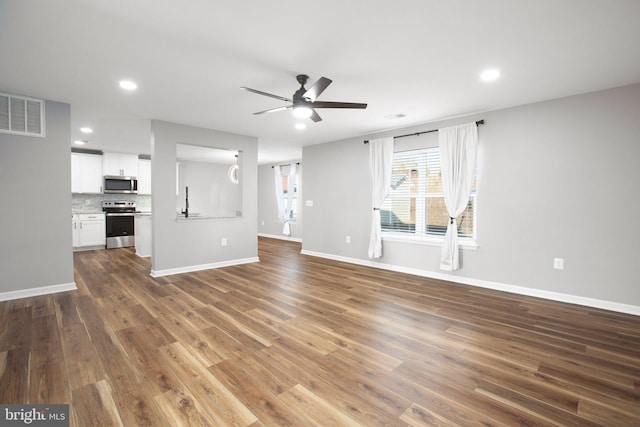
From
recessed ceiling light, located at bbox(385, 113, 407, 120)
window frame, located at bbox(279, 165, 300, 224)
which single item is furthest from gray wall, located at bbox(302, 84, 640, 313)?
window frame, located at bbox(279, 165, 300, 224)

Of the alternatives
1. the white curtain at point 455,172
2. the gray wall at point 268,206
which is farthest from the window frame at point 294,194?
the white curtain at point 455,172

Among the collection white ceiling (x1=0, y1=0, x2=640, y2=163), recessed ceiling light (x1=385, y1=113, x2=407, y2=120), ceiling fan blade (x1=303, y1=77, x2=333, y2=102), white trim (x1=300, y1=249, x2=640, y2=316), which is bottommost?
white trim (x1=300, y1=249, x2=640, y2=316)

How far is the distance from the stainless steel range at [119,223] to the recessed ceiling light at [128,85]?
5049mm

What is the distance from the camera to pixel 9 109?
140 inches

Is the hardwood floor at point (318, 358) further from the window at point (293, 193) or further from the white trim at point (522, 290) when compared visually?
the window at point (293, 193)

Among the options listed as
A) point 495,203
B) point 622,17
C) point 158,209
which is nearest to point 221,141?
point 158,209

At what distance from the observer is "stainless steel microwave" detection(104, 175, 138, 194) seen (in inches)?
288

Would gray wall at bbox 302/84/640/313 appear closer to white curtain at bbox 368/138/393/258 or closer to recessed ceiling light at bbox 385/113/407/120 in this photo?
recessed ceiling light at bbox 385/113/407/120

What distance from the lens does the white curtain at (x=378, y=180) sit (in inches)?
209

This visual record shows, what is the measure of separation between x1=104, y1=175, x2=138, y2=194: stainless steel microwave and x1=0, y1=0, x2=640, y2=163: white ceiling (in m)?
4.00

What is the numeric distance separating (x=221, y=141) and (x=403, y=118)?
11.1 ft

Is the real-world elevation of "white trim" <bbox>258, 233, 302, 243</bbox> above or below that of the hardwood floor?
above

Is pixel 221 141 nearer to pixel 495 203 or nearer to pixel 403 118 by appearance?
pixel 403 118

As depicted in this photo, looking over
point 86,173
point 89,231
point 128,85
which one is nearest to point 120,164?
point 86,173
